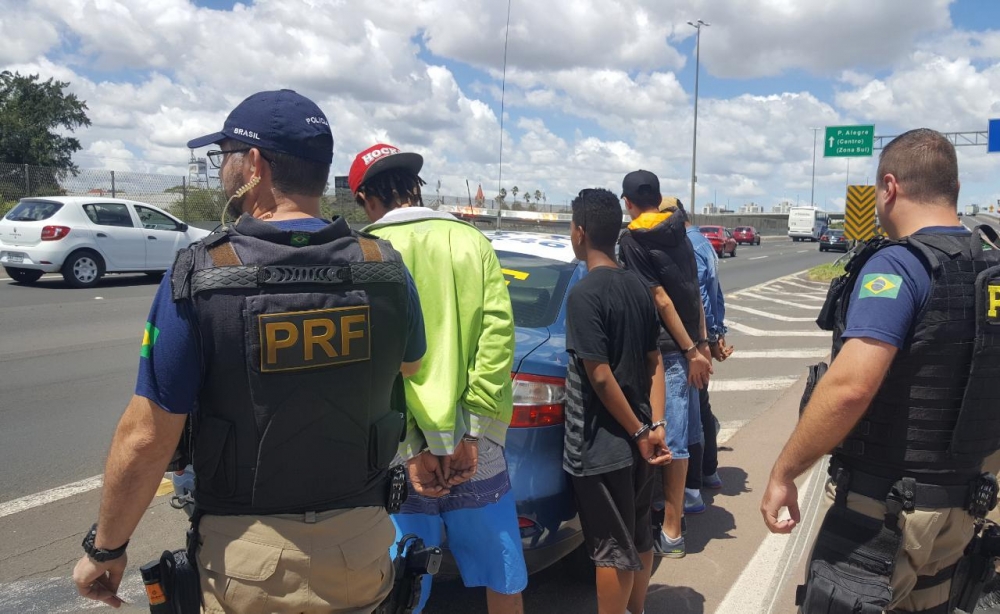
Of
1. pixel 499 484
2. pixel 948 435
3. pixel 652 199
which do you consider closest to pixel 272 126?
pixel 499 484

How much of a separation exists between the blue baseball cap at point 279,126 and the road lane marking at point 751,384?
6993mm

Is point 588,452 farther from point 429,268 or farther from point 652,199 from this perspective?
point 652,199

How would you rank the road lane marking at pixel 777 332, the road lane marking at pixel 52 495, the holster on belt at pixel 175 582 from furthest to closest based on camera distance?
the road lane marking at pixel 777 332 → the road lane marking at pixel 52 495 → the holster on belt at pixel 175 582

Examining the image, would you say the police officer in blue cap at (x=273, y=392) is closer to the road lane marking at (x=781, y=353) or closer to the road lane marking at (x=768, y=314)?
the road lane marking at (x=781, y=353)

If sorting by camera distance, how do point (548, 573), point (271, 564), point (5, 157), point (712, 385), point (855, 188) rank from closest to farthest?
point (271, 564), point (548, 573), point (712, 385), point (855, 188), point (5, 157)

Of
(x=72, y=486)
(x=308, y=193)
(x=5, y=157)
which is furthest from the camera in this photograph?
(x=5, y=157)

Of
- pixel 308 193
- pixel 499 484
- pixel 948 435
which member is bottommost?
pixel 499 484

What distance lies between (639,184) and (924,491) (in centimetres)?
236

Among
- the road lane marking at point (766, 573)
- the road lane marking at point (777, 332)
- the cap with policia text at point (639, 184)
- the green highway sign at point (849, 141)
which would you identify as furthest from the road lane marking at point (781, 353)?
the green highway sign at point (849, 141)

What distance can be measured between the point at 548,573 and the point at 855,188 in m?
21.4

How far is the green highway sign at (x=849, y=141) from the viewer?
33531 millimetres

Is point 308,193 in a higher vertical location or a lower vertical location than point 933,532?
higher

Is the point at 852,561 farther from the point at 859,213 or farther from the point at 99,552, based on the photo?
the point at 859,213

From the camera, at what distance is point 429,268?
2.50 metres
